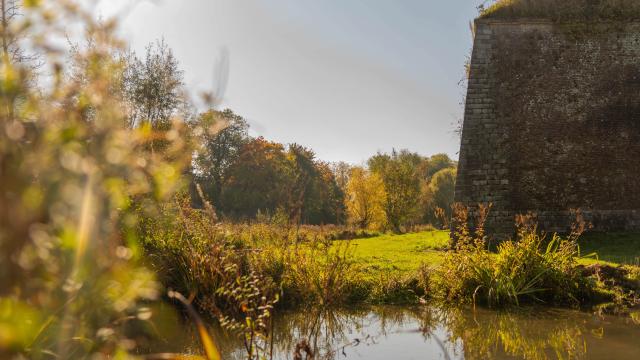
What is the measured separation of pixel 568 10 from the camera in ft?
47.8

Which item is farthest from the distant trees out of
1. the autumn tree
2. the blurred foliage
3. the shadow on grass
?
the blurred foliage

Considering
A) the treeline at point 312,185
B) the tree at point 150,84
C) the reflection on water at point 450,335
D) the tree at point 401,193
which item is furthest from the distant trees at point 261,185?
the reflection on water at point 450,335

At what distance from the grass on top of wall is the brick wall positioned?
9.3 inches

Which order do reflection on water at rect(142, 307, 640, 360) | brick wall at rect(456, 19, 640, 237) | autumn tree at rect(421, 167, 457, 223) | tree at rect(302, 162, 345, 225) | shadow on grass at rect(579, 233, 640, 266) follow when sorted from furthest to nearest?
autumn tree at rect(421, 167, 457, 223) < tree at rect(302, 162, 345, 225) < brick wall at rect(456, 19, 640, 237) < shadow on grass at rect(579, 233, 640, 266) < reflection on water at rect(142, 307, 640, 360)

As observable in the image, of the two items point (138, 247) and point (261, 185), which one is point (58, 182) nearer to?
point (138, 247)

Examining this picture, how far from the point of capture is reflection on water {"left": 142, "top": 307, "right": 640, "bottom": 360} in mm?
5289

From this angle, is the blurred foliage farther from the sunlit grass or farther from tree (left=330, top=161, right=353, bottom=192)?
tree (left=330, top=161, right=353, bottom=192)

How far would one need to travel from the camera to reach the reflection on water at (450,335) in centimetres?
529

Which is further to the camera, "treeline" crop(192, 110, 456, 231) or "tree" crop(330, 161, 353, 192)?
"tree" crop(330, 161, 353, 192)

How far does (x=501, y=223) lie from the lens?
539 inches

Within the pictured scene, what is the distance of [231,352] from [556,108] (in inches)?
480

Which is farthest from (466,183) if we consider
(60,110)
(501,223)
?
(60,110)

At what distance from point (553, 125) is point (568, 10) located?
11.3ft

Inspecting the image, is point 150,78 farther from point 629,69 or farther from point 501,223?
point 629,69
